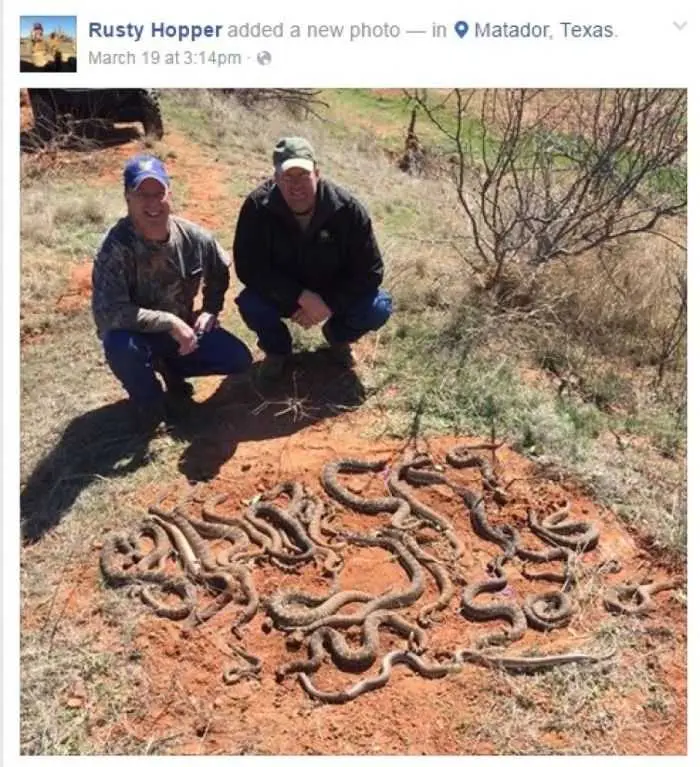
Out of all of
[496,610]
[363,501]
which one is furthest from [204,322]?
[496,610]

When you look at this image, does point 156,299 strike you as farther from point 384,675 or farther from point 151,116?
point 151,116

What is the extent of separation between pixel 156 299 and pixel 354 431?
1.37 meters

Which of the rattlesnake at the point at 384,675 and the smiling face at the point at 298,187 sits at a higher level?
the smiling face at the point at 298,187

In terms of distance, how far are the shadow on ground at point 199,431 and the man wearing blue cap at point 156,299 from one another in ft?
0.65

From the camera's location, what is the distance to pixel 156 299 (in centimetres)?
462

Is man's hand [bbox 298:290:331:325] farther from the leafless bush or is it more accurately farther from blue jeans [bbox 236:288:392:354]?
the leafless bush

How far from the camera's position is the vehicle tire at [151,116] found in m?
9.95

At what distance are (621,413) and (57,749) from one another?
3.80 meters

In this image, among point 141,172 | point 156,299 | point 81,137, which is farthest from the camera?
point 81,137

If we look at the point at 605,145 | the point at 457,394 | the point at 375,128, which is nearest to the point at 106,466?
the point at 457,394

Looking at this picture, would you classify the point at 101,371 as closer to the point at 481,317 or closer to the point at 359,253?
the point at 359,253
